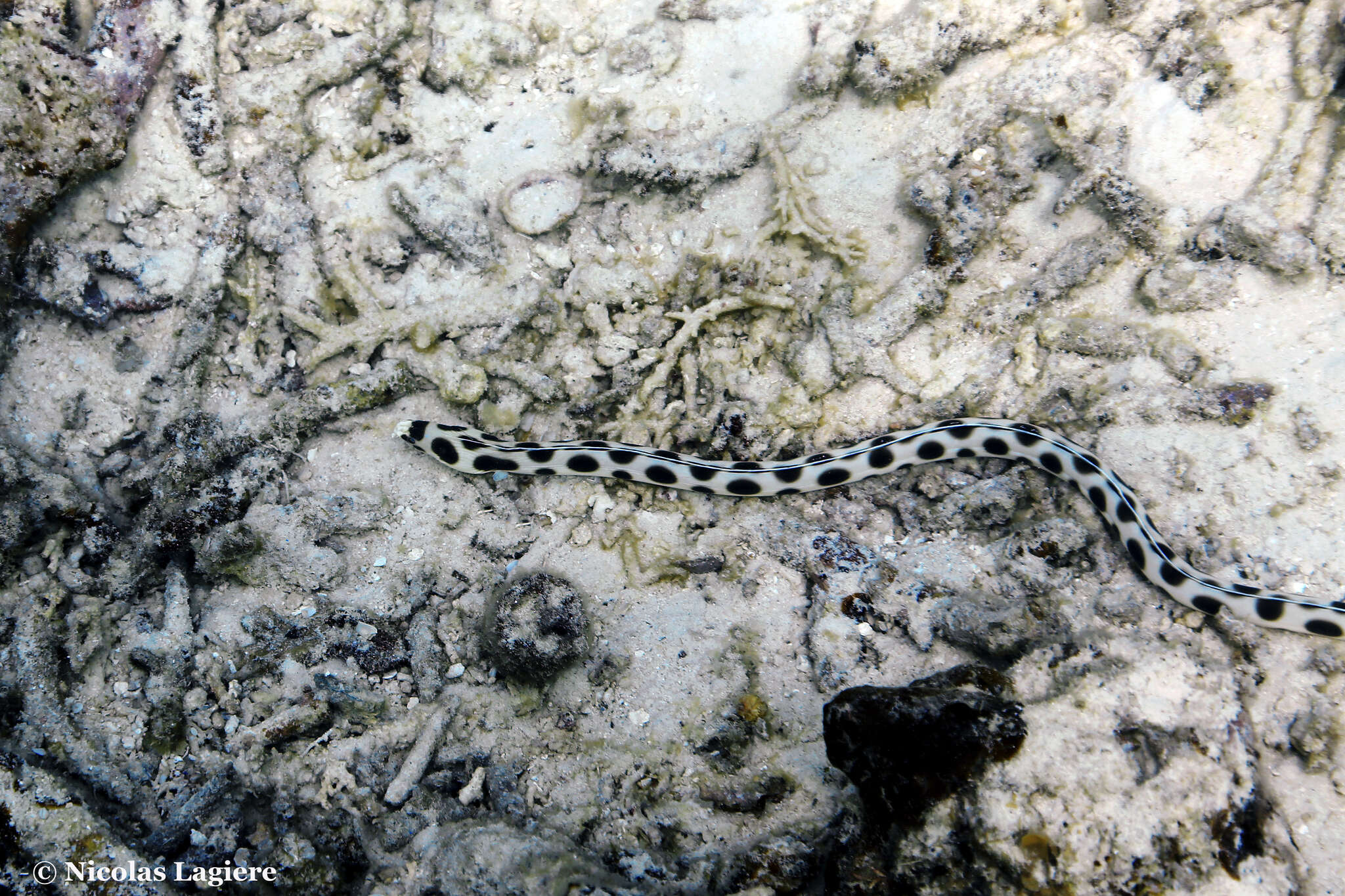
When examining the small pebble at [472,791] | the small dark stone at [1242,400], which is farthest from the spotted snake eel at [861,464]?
the small pebble at [472,791]

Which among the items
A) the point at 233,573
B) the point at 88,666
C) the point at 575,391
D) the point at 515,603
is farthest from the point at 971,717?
the point at 88,666

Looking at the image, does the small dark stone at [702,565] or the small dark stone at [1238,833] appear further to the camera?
the small dark stone at [702,565]

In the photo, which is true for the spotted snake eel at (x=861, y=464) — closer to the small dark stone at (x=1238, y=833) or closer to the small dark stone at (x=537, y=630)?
the small dark stone at (x=537, y=630)

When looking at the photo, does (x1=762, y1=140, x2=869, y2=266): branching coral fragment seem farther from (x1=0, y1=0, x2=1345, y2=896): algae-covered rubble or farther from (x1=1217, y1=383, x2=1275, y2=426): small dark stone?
(x1=1217, y1=383, x2=1275, y2=426): small dark stone

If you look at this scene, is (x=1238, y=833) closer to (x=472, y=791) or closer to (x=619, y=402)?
(x=472, y=791)

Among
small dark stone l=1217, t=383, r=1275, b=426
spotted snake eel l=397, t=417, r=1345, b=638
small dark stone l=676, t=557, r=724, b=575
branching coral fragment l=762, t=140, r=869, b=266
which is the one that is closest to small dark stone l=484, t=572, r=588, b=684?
small dark stone l=676, t=557, r=724, b=575

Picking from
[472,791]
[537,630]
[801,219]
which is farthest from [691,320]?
[472,791]

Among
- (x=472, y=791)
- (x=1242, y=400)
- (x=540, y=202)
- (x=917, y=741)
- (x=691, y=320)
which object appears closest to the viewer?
(x=917, y=741)
